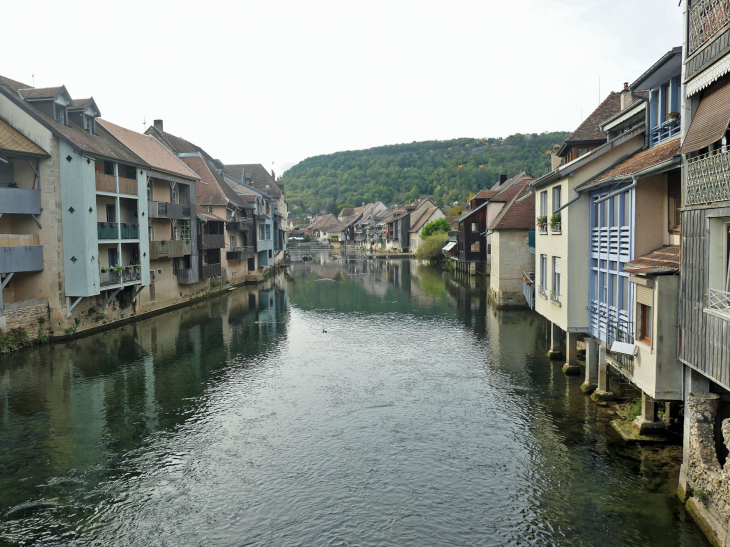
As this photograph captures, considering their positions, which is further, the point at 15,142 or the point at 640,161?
the point at 15,142

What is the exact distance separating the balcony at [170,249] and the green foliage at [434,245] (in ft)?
167

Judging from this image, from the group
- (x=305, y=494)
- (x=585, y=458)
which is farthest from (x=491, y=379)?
(x=305, y=494)

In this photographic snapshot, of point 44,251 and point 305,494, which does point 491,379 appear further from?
point 44,251

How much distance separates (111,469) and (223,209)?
37.6 metres

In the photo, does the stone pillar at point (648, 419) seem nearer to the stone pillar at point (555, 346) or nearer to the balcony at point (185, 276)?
the stone pillar at point (555, 346)

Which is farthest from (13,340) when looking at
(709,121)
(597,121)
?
(597,121)

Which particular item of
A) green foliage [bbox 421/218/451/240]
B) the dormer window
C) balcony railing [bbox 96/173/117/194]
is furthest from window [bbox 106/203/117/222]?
green foliage [bbox 421/218/451/240]

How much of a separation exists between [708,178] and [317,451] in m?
11.1

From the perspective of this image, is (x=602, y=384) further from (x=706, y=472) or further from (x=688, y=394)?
(x=706, y=472)

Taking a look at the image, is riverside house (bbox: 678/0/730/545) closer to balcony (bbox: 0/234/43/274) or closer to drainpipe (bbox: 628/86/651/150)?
drainpipe (bbox: 628/86/651/150)

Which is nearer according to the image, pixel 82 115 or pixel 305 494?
pixel 305 494

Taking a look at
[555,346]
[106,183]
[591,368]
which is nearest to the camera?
[591,368]

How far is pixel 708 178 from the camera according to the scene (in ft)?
32.6

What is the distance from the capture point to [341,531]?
11273 millimetres
